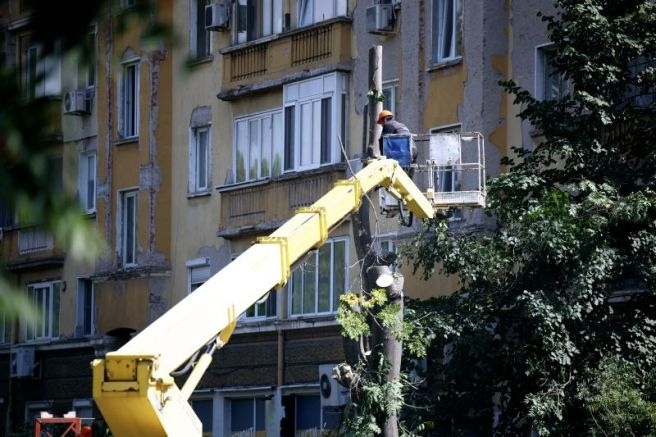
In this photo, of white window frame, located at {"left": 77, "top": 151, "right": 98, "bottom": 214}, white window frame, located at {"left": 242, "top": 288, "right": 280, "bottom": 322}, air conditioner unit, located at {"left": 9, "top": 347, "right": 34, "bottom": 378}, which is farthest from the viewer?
air conditioner unit, located at {"left": 9, "top": 347, "right": 34, "bottom": 378}

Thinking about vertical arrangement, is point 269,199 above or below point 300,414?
above

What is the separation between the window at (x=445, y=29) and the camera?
29.5 metres

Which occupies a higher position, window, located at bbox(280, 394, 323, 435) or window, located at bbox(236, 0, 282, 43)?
window, located at bbox(236, 0, 282, 43)

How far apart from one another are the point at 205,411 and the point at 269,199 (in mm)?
5326

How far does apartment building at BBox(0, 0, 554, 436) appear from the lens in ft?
95.7

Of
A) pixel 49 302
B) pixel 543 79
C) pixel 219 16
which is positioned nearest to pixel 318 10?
pixel 219 16

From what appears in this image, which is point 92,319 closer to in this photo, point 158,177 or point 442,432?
point 158,177

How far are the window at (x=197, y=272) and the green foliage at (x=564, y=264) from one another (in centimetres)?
1263

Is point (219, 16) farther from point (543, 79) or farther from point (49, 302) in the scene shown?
point (49, 302)

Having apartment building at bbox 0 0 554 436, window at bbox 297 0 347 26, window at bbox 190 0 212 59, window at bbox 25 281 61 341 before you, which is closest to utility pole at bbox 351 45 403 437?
apartment building at bbox 0 0 554 436

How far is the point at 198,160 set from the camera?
36375 millimetres

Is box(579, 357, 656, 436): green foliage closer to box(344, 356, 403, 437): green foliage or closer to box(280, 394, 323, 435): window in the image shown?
box(344, 356, 403, 437): green foliage

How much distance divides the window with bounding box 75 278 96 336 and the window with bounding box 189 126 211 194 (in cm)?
542

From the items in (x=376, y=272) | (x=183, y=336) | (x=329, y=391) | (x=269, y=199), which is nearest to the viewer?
(x=183, y=336)
